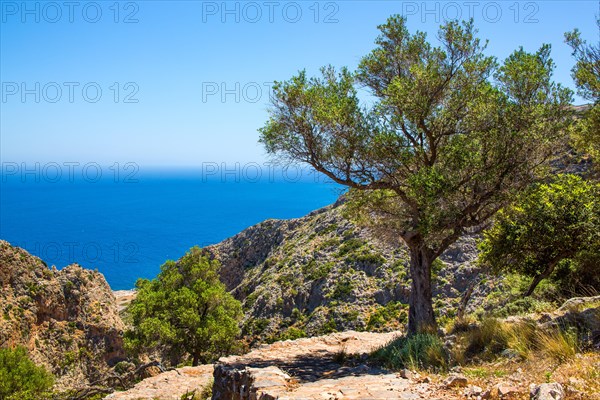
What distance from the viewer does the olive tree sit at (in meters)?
14.8

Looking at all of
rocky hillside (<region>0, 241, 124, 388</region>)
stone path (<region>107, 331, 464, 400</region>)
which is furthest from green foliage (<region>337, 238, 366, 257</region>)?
stone path (<region>107, 331, 464, 400</region>)

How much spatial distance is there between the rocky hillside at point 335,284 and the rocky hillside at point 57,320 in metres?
14.1

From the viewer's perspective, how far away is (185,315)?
29.0m

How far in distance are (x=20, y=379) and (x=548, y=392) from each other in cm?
2491

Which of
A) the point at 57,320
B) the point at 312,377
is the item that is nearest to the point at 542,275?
the point at 312,377

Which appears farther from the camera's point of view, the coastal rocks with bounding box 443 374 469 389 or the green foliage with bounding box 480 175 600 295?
the green foliage with bounding box 480 175 600 295

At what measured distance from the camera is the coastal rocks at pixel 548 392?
6457 mm

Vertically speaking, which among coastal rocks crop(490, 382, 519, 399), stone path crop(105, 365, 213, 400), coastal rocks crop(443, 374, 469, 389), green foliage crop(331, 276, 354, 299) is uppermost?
coastal rocks crop(490, 382, 519, 399)

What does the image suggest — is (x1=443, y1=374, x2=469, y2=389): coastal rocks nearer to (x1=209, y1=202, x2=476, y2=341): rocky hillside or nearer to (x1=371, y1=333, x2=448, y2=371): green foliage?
(x1=371, y1=333, x2=448, y2=371): green foliage

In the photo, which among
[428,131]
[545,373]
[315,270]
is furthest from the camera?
[315,270]

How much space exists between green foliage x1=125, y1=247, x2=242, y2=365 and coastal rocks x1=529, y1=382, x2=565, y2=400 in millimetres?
25362

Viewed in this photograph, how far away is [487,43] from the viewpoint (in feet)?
53.3

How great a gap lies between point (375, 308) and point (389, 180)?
81.6ft

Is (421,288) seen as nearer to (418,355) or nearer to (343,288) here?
(418,355)
